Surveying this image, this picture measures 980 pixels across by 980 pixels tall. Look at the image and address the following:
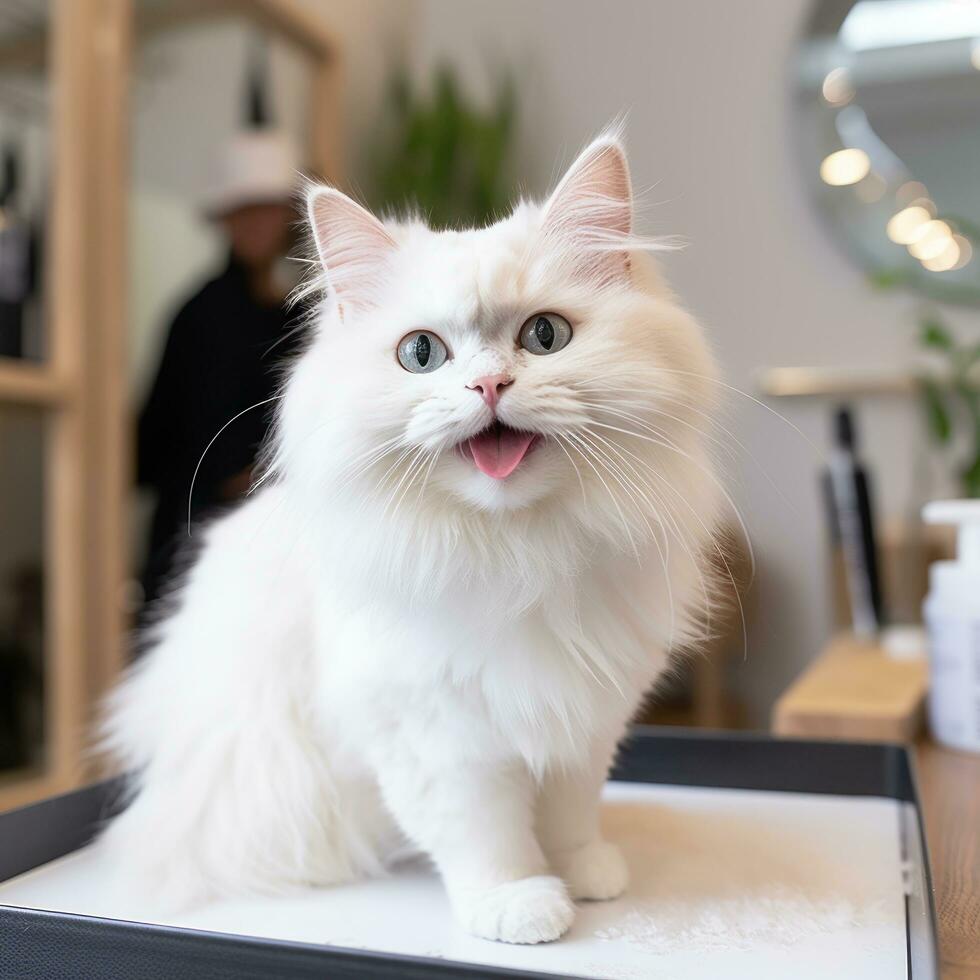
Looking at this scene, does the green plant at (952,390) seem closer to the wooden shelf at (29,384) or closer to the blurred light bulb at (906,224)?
the blurred light bulb at (906,224)

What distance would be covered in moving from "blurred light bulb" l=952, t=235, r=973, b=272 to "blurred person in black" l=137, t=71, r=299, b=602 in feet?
4.38

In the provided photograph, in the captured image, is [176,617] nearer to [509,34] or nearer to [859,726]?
[859,726]

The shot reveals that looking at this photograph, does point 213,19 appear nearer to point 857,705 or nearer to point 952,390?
point 952,390

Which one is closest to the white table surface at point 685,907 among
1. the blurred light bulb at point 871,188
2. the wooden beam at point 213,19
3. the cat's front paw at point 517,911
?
the cat's front paw at point 517,911

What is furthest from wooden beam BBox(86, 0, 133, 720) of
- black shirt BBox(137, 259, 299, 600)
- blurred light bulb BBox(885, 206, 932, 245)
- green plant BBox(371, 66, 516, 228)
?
blurred light bulb BBox(885, 206, 932, 245)

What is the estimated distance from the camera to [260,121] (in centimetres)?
214

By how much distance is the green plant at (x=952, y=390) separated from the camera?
196cm

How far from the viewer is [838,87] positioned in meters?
2.11

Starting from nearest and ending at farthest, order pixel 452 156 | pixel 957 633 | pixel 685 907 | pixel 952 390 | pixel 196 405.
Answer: pixel 685 907
pixel 957 633
pixel 196 405
pixel 952 390
pixel 452 156

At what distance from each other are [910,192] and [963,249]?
0.52 feet

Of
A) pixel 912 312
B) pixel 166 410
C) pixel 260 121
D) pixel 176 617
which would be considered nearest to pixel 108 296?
pixel 166 410

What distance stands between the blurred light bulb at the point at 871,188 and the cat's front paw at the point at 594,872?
1858mm

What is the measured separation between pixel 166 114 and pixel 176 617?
4.59 feet

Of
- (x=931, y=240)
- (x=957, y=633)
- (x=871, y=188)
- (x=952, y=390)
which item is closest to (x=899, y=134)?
(x=871, y=188)
